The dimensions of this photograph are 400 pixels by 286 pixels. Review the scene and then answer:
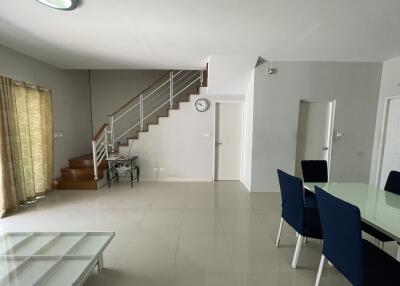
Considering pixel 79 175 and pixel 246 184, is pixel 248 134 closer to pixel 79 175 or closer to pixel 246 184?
pixel 246 184

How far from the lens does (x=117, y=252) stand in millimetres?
2168

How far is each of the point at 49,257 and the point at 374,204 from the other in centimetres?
282

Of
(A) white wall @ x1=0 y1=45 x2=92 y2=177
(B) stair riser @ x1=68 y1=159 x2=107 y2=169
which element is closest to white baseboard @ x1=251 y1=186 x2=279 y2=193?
(B) stair riser @ x1=68 y1=159 x2=107 y2=169

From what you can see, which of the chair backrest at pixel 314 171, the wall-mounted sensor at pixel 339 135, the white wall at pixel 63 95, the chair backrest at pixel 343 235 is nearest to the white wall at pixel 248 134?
the chair backrest at pixel 314 171

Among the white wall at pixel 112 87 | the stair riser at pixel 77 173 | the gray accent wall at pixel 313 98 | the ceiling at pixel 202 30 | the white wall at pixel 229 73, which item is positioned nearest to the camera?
the ceiling at pixel 202 30

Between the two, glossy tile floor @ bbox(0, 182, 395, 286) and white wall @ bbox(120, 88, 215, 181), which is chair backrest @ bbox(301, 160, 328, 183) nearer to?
glossy tile floor @ bbox(0, 182, 395, 286)

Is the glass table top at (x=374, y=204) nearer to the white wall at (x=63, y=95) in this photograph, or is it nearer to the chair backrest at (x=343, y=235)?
the chair backrest at (x=343, y=235)

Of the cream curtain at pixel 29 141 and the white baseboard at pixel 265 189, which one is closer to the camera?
the cream curtain at pixel 29 141

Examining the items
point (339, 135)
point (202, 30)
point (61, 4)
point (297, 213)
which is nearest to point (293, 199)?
point (297, 213)

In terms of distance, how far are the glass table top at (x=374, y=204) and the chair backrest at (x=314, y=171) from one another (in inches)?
15.1

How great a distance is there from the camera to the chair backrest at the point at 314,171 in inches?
105

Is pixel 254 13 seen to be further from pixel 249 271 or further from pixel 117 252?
pixel 117 252

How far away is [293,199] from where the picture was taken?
1927 mm

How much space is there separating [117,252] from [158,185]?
238 centimetres
